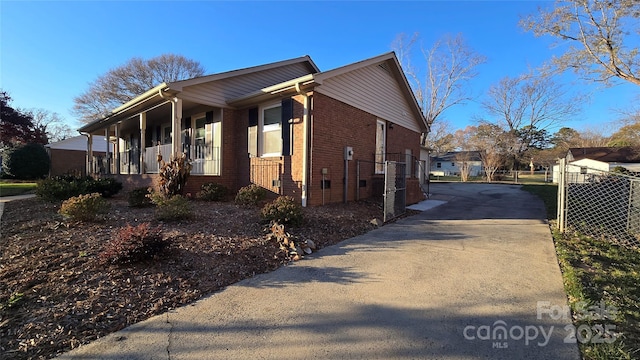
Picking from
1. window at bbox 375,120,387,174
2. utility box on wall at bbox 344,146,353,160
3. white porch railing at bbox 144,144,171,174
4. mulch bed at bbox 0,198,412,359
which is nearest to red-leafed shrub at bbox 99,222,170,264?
mulch bed at bbox 0,198,412,359

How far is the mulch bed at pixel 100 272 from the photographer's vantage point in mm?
2670

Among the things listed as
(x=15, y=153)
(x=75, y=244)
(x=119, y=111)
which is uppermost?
(x=119, y=111)

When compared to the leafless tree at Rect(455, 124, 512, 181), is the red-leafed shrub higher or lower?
lower

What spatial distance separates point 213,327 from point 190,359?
1.50 feet

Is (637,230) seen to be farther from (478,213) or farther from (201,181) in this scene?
(201,181)

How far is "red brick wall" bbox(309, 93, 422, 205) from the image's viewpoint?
28.5ft

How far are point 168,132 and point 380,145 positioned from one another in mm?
10352

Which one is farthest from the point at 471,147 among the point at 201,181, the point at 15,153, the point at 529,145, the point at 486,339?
the point at 15,153

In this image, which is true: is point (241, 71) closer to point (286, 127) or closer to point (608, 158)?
point (286, 127)

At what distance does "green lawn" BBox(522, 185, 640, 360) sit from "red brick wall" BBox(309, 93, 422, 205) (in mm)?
5703

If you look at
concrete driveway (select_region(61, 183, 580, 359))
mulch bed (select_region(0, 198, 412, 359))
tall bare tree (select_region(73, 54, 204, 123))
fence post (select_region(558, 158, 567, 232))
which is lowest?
concrete driveway (select_region(61, 183, 580, 359))

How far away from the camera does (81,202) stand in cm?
575

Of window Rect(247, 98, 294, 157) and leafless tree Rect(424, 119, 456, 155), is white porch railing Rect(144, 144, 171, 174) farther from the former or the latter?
leafless tree Rect(424, 119, 456, 155)

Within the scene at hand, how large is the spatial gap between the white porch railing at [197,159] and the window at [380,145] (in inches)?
243
